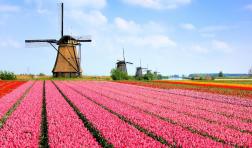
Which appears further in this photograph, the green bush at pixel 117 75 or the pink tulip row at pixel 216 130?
the green bush at pixel 117 75

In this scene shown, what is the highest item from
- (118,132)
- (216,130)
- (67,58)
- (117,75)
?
(67,58)

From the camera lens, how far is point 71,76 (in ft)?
246

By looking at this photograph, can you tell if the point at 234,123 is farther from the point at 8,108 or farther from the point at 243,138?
the point at 8,108

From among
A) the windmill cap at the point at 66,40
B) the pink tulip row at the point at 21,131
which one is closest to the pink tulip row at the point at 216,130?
the pink tulip row at the point at 21,131

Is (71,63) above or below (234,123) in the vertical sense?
above

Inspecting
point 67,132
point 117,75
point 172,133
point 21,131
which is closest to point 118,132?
point 67,132

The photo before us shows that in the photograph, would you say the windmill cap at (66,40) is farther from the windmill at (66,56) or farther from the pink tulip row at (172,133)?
the pink tulip row at (172,133)

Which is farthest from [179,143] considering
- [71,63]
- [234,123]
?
[71,63]

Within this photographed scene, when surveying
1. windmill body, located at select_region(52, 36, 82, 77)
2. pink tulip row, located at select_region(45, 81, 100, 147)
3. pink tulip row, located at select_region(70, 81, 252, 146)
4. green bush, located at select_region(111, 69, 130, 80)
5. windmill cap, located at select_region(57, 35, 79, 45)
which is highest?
windmill cap, located at select_region(57, 35, 79, 45)

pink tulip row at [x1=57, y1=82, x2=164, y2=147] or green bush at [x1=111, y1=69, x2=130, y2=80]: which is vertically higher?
green bush at [x1=111, y1=69, x2=130, y2=80]

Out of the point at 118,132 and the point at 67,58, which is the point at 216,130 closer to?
the point at 118,132

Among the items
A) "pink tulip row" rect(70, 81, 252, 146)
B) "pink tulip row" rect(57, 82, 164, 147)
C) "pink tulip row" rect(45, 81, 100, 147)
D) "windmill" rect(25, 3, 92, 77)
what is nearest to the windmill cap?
"windmill" rect(25, 3, 92, 77)

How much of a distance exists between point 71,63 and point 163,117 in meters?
57.6

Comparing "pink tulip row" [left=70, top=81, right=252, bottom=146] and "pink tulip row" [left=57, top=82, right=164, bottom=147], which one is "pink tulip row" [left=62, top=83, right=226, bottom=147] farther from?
"pink tulip row" [left=70, top=81, right=252, bottom=146]
